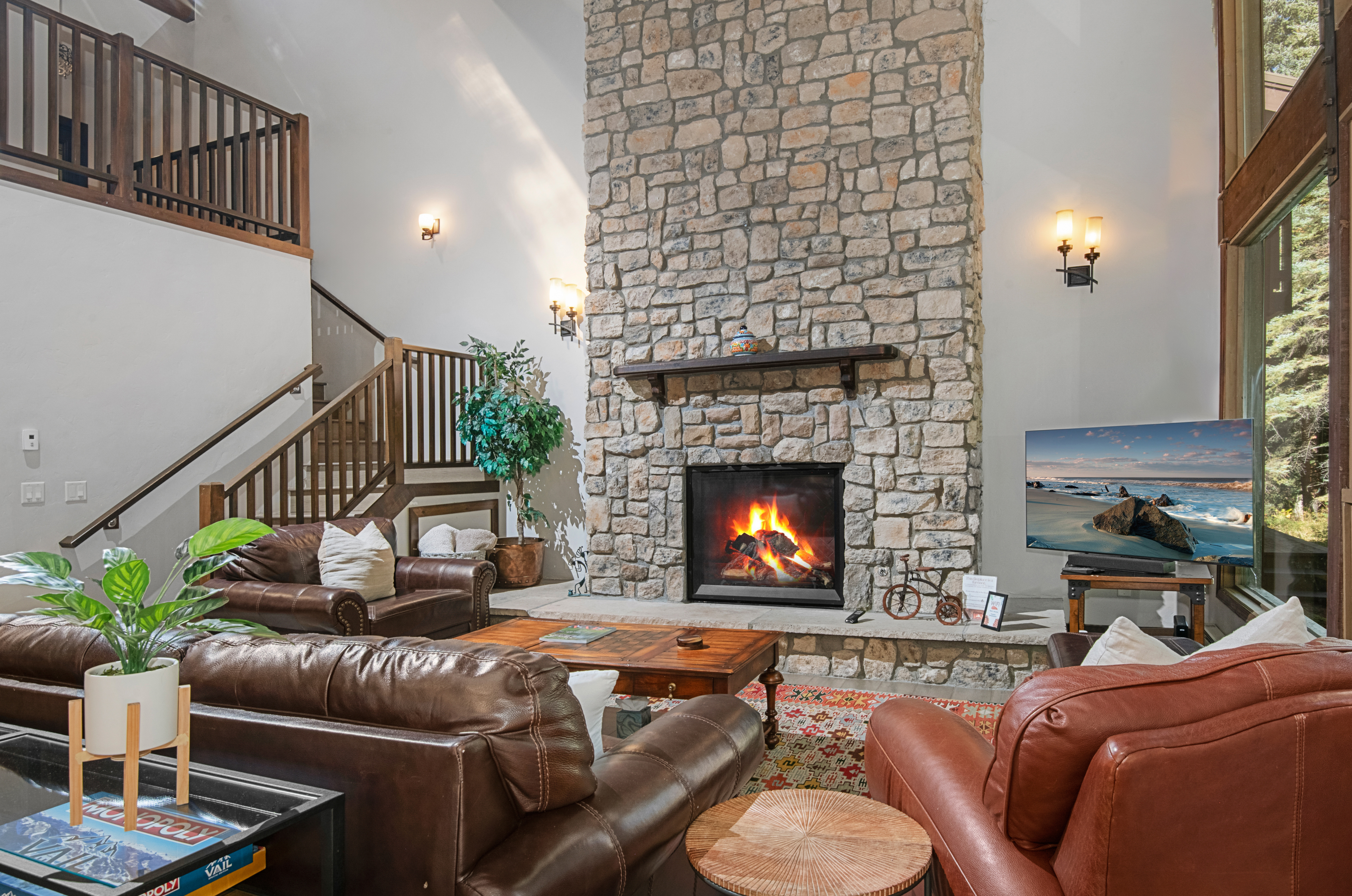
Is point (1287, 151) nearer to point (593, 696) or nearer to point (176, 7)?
point (593, 696)

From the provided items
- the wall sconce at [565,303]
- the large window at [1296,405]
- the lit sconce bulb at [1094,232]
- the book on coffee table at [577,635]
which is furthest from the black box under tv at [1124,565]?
the wall sconce at [565,303]

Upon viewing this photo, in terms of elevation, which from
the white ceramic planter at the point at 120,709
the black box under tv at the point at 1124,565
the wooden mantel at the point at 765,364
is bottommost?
the black box under tv at the point at 1124,565

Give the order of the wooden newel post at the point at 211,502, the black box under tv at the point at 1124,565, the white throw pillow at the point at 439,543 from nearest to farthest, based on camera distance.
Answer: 1. the black box under tv at the point at 1124,565
2. the wooden newel post at the point at 211,502
3. the white throw pillow at the point at 439,543

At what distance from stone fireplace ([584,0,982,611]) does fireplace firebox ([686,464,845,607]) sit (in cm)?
4

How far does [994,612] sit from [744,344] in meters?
2.02

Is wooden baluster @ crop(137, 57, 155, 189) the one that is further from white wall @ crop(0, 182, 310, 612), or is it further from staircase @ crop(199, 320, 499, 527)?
staircase @ crop(199, 320, 499, 527)

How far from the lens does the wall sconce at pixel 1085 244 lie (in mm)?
4996

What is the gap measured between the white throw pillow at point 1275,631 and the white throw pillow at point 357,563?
3.67 m

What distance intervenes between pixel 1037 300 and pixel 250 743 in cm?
509

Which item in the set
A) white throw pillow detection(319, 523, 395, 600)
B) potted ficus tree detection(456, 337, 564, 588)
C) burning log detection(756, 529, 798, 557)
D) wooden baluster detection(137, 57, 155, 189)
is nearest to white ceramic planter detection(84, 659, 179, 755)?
white throw pillow detection(319, 523, 395, 600)

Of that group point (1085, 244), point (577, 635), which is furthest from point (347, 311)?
point (1085, 244)

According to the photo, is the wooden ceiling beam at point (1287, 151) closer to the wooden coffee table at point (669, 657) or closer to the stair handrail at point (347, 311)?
the wooden coffee table at point (669, 657)

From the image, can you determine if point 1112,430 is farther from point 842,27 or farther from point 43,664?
point 43,664

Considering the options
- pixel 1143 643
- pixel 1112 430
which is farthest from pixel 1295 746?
pixel 1112 430
